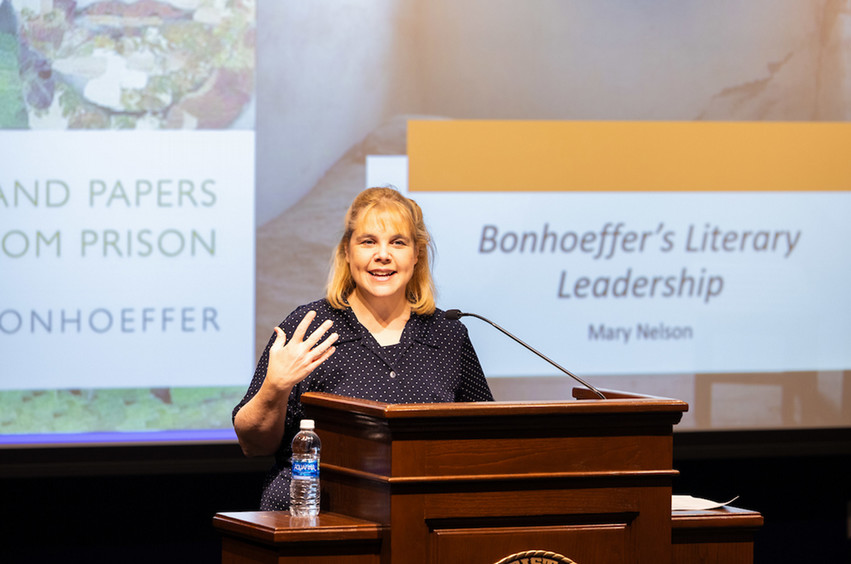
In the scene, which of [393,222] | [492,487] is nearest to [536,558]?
[492,487]

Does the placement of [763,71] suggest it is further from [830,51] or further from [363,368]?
[363,368]

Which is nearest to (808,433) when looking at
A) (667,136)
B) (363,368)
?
(667,136)

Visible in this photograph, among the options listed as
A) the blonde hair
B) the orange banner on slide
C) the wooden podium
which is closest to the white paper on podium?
the wooden podium

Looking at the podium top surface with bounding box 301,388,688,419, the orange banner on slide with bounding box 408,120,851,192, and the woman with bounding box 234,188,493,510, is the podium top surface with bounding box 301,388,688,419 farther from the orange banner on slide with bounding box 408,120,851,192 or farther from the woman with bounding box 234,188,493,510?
the orange banner on slide with bounding box 408,120,851,192

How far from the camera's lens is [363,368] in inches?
91.3

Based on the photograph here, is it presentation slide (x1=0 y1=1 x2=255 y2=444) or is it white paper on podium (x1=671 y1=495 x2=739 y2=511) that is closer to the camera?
white paper on podium (x1=671 y1=495 x2=739 y2=511)

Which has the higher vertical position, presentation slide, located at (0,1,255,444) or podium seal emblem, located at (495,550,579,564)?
presentation slide, located at (0,1,255,444)

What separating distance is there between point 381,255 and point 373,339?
0.62ft

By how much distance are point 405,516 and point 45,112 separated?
267 cm

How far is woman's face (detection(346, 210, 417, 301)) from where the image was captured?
235 cm

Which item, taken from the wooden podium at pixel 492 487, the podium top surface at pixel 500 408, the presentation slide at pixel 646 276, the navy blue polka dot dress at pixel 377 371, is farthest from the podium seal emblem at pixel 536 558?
the presentation slide at pixel 646 276

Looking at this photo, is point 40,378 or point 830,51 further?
point 830,51

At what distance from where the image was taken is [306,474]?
1.97 meters

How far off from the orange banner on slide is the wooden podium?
2.32 metres
